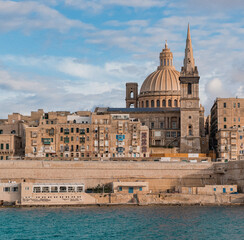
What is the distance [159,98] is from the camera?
114188 millimetres

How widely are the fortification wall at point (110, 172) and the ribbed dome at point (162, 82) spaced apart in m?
32.2

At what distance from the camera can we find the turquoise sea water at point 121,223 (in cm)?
5231

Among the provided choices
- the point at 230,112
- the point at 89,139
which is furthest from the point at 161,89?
the point at 89,139

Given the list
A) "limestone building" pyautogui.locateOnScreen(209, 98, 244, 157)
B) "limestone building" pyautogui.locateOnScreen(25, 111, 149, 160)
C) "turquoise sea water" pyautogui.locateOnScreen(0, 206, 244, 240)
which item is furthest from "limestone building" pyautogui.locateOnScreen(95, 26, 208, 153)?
"turquoise sea water" pyautogui.locateOnScreen(0, 206, 244, 240)

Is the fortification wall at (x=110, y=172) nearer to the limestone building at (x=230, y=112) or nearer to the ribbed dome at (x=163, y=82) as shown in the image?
the limestone building at (x=230, y=112)

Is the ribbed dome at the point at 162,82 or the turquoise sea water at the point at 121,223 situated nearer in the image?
the turquoise sea water at the point at 121,223

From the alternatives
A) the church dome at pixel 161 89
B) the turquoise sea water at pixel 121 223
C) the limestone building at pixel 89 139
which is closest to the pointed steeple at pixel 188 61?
the limestone building at pixel 89 139

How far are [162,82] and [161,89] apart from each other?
1408 millimetres

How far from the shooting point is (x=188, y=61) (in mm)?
101875

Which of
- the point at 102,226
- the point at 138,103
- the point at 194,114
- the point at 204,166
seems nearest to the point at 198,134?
the point at 194,114

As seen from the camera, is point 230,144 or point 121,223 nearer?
point 121,223

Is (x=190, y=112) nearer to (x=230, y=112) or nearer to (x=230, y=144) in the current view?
(x=230, y=112)

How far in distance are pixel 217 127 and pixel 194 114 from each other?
4.26m

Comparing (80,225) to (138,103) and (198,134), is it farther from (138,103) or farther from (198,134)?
(138,103)
